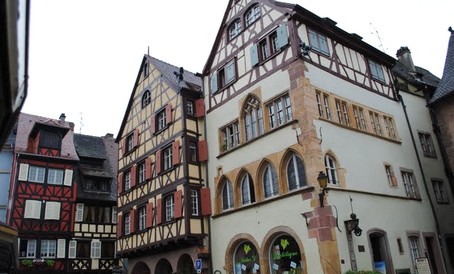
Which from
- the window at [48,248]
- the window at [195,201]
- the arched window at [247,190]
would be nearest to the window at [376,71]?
the arched window at [247,190]

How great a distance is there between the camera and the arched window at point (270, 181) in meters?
16.0

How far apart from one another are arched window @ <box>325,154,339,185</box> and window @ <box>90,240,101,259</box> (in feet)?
67.3

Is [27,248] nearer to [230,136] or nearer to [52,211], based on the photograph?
[52,211]

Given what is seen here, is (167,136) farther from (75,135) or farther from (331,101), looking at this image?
(75,135)

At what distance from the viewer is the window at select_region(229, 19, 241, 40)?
20.0 metres

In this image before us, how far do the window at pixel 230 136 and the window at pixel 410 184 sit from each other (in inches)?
299

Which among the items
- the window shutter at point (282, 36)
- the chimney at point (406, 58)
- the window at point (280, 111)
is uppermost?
the chimney at point (406, 58)

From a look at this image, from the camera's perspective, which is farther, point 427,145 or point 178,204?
point 427,145

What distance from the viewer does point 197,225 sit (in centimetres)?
1873

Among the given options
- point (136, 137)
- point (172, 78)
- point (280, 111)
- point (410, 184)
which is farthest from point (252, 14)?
point (410, 184)

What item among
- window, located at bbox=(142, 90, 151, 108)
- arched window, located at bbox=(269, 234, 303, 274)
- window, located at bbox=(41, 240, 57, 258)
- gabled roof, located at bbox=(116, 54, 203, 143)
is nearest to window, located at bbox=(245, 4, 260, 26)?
gabled roof, located at bbox=(116, 54, 203, 143)

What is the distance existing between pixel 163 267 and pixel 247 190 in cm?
786

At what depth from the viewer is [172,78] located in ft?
77.0

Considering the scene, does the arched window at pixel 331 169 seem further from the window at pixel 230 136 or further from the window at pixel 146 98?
the window at pixel 146 98
